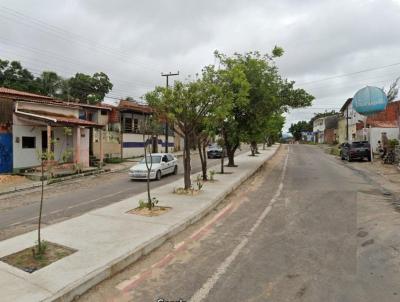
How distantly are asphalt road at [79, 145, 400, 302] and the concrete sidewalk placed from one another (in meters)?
0.24

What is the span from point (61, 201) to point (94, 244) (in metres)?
7.05

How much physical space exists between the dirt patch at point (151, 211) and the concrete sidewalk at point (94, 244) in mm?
253

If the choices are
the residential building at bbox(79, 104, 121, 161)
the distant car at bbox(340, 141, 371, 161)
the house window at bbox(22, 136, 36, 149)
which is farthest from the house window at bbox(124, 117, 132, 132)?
the distant car at bbox(340, 141, 371, 161)

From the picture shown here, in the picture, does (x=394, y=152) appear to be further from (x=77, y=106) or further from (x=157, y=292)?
(x=157, y=292)

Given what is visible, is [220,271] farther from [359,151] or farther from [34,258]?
[359,151]

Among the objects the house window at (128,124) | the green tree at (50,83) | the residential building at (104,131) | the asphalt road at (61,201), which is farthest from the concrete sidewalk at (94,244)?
the green tree at (50,83)

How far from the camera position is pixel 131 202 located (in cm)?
1217

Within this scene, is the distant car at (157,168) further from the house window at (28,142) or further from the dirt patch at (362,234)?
the dirt patch at (362,234)

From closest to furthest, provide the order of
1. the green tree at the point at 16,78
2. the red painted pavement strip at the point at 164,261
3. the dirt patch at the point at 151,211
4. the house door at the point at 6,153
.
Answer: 1. the red painted pavement strip at the point at 164,261
2. the dirt patch at the point at 151,211
3. the house door at the point at 6,153
4. the green tree at the point at 16,78

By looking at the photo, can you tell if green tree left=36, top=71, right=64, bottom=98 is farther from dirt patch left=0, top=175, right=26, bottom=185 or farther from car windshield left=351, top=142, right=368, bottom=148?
car windshield left=351, top=142, right=368, bottom=148

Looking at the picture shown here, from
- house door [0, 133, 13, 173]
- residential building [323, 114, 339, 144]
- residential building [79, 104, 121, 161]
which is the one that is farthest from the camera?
residential building [323, 114, 339, 144]

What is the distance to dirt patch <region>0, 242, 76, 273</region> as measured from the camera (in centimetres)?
618

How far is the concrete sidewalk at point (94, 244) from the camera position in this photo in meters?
5.30

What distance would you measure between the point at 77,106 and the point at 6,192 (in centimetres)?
1112
